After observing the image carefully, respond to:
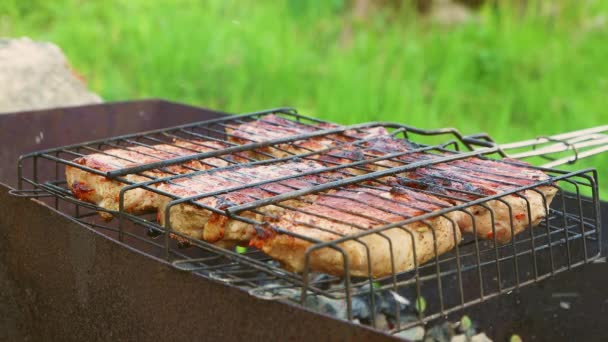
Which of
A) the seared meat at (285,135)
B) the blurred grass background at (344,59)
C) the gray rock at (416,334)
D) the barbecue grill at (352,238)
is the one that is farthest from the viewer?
the blurred grass background at (344,59)

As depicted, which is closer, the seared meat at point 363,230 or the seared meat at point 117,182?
the seared meat at point 363,230

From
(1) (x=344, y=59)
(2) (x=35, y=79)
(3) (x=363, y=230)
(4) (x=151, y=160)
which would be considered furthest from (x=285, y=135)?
(1) (x=344, y=59)

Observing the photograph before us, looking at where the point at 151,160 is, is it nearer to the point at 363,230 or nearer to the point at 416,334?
the point at 363,230

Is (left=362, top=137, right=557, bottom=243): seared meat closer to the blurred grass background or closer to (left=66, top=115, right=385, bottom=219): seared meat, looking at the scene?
(left=66, top=115, right=385, bottom=219): seared meat

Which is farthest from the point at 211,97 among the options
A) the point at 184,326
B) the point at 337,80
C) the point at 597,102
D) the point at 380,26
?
the point at 184,326

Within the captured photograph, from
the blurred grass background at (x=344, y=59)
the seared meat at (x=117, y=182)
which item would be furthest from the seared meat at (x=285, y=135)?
the blurred grass background at (x=344, y=59)

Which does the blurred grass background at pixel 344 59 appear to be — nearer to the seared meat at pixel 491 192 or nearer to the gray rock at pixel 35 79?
the gray rock at pixel 35 79

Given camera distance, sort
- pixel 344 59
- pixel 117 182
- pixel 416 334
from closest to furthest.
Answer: pixel 117 182 → pixel 416 334 → pixel 344 59

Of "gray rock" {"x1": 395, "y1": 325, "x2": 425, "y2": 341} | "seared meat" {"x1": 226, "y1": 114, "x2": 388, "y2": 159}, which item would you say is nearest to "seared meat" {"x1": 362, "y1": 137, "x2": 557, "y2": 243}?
"seared meat" {"x1": 226, "y1": 114, "x2": 388, "y2": 159}
